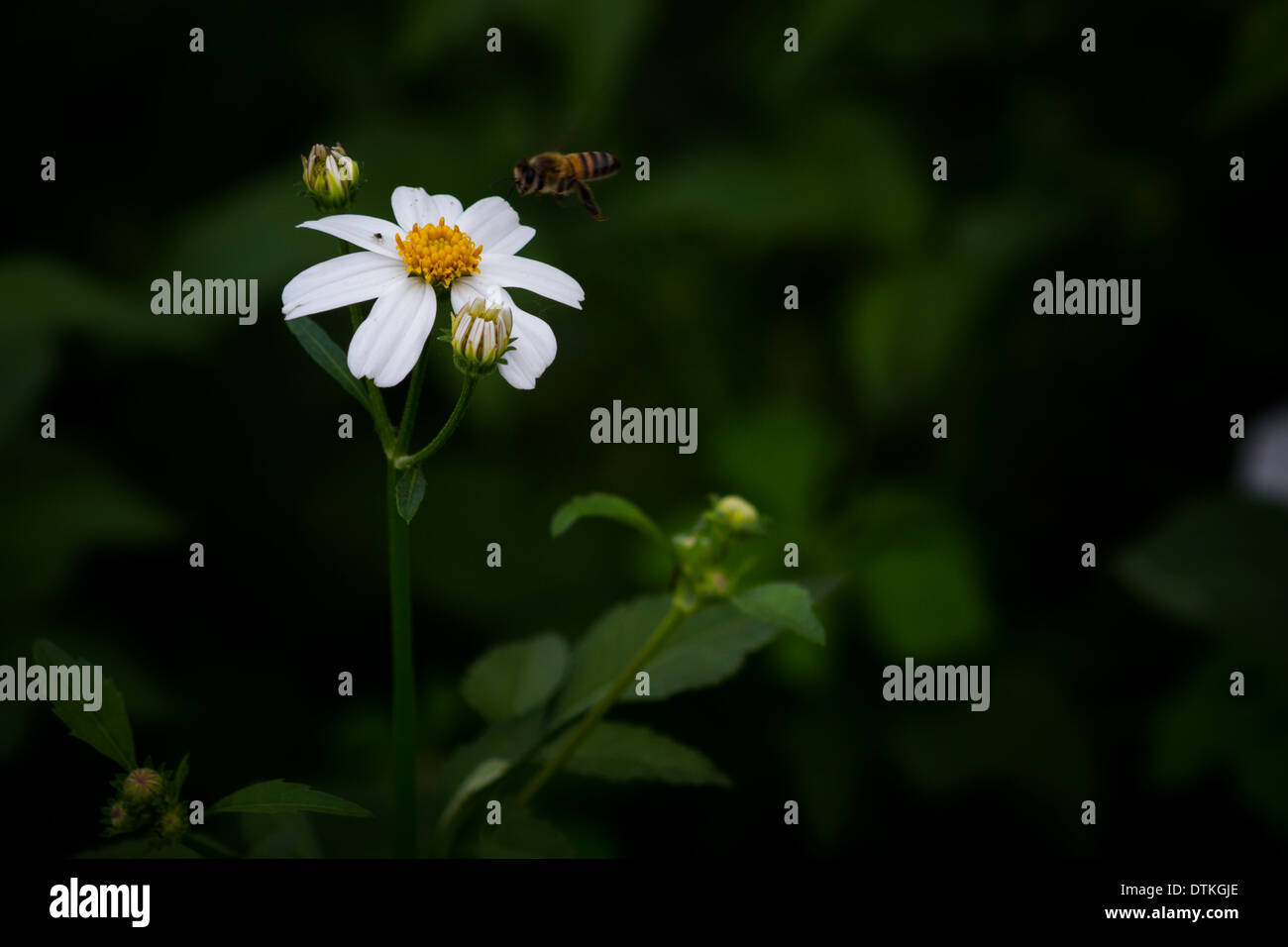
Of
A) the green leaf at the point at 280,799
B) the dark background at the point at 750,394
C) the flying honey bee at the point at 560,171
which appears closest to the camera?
the green leaf at the point at 280,799

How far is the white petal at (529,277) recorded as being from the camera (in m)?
1.13

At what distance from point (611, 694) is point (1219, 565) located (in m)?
1.63

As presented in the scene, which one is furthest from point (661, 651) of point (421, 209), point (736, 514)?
point (421, 209)

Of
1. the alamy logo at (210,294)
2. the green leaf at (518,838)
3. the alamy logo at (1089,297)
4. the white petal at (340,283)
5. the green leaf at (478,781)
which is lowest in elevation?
the green leaf at (518,838)

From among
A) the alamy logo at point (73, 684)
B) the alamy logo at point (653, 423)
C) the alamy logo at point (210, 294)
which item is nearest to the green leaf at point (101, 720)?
the alamy logo at point (73, 684)

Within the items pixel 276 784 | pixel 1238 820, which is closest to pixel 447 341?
pixel 276 784

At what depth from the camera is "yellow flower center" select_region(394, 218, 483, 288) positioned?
1111 millimetres

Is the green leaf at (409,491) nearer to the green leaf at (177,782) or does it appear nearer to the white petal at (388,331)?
the white petal at (388,331)

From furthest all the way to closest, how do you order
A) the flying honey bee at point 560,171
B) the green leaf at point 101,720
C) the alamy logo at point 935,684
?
1. the alamy logo at point 935,684
2. the flying honey bee at point 560,171
3. the green leaf at point 101,720

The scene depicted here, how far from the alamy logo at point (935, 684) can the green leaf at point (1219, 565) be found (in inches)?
28.0

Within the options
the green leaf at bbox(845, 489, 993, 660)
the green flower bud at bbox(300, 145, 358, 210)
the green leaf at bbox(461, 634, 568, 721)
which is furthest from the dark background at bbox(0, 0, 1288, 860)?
the green flower bud at bbox(300, 145, 358, 210)

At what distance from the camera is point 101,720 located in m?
1.12

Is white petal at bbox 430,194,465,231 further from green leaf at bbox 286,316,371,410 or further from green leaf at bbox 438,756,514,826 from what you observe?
green leaf at bbox 438,756,514,826

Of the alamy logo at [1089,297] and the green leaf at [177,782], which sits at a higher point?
the alamy logo at [1089,297]
